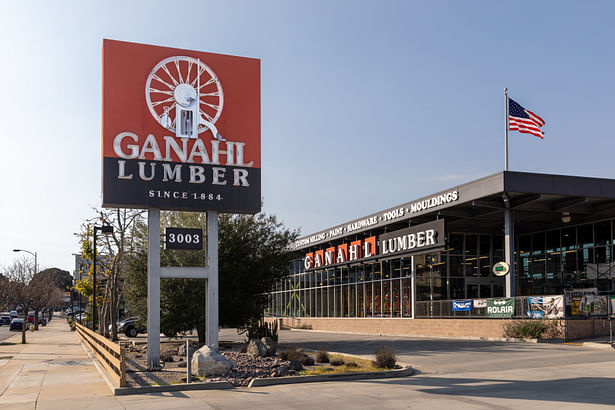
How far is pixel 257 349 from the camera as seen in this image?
77.7 feet

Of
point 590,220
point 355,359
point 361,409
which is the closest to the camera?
point 361,409

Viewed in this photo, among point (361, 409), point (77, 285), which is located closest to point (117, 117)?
point (361, 409)

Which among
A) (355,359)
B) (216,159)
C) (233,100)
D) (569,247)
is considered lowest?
(355,359)

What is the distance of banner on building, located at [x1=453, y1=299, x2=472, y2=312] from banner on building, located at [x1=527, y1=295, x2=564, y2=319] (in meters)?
4.55

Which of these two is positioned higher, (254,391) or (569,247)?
(569,247)

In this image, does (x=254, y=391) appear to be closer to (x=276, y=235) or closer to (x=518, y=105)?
(x=276, y=235)

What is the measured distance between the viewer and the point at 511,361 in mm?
20875

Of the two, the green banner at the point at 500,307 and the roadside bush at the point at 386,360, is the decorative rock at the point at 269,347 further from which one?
the green banner at the point at 500,307

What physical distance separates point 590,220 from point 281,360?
1031 inches

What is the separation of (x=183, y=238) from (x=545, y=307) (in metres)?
17.6

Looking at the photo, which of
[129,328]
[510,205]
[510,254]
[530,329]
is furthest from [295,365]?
[129,328]

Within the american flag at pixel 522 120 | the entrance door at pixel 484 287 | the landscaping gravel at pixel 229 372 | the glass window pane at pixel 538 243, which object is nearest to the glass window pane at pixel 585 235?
the glass window pane at pixel 538 243

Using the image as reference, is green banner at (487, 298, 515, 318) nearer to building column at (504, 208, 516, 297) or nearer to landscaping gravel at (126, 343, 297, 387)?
building column at (504, 208, 516, 297)

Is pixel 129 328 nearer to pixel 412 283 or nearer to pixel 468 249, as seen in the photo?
pixel 412 283
